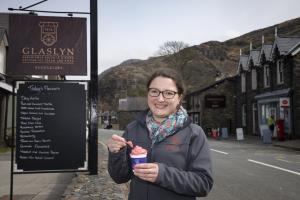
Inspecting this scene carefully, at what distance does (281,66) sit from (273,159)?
622 inches

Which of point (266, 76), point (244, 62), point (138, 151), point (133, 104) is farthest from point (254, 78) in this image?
point (133, 104)

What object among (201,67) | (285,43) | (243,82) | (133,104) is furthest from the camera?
(201,67)

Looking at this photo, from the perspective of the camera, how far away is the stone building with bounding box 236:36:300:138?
27375mm

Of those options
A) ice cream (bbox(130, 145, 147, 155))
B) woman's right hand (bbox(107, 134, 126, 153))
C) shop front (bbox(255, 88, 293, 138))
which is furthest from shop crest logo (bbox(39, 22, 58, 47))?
shop front (bbox(255, 88, 293, 138))

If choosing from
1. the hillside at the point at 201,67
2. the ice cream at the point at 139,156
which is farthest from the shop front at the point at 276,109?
the hillside at the point at 201,67

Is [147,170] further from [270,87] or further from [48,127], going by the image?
[270,87]

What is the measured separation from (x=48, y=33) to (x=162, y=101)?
5.07m

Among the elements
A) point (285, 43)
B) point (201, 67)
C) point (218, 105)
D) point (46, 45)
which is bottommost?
point (218, 105)

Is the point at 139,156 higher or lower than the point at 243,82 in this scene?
lower

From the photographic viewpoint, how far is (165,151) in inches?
114

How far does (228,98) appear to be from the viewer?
42.4 metres

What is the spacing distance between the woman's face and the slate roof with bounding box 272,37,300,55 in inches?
1065

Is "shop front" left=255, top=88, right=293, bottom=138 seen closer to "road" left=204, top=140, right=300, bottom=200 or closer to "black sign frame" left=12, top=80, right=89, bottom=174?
"road" left=204, top=140, right=300, bottom=200

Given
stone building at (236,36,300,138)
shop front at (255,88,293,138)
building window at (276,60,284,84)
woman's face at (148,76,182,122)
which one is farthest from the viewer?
building window at (276,60,284,84)
